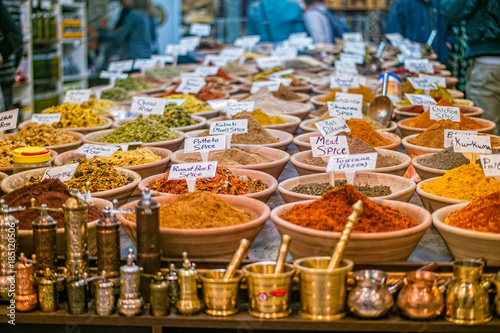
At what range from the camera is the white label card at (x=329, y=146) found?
1.77 metres

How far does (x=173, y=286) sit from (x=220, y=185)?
0.54 m

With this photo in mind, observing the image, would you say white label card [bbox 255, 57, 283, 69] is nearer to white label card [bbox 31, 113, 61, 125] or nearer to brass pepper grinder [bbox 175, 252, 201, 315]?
white label card [bbox 31, 113, 61, 125]

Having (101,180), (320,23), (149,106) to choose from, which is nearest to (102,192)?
(101,180)

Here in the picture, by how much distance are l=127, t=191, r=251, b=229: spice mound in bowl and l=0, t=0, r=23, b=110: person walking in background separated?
3283mm

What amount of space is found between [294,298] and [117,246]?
427 mm

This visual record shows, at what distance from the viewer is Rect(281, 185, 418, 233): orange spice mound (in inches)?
53.9

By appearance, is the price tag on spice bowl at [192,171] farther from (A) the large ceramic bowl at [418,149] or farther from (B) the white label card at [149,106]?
(B) the white label card at [149,106]

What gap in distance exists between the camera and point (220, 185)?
5.78 ft

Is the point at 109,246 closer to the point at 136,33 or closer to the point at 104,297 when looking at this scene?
the point at 104,297

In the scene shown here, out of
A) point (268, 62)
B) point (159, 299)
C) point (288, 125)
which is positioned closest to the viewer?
point (159, 299)

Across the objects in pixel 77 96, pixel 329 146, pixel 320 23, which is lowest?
pixel 77 96

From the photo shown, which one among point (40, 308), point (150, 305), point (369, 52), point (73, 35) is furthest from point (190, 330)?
point (73, 35)

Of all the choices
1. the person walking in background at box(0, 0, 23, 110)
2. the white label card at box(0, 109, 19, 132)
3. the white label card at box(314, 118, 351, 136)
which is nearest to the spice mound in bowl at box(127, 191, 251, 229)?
the white label card at box(314, 118, 351, 136)

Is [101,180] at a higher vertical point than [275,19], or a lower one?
lower
